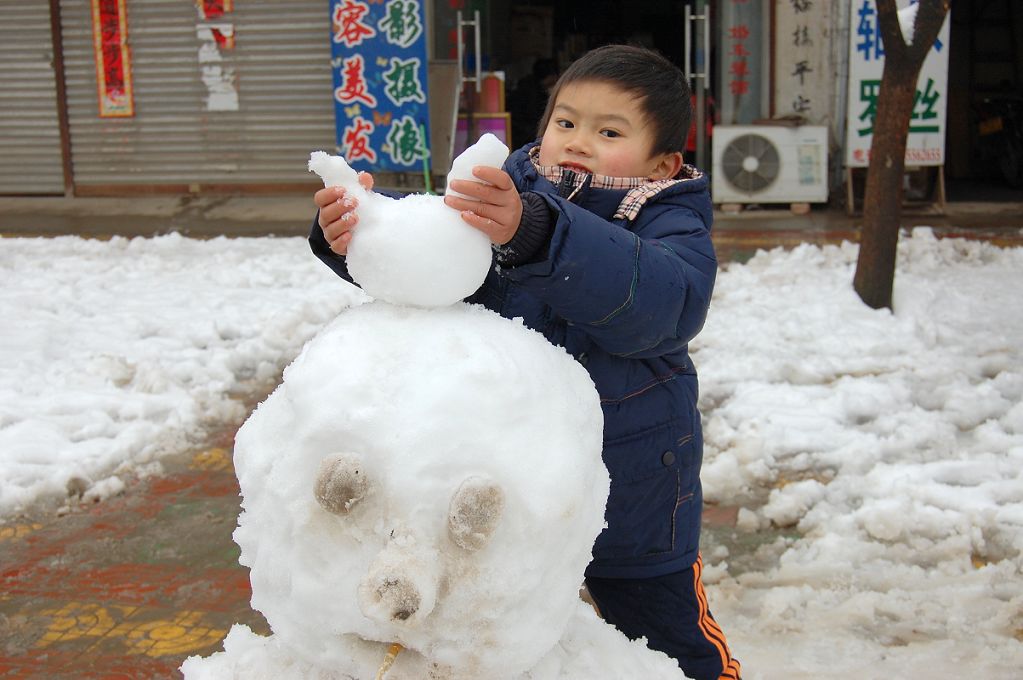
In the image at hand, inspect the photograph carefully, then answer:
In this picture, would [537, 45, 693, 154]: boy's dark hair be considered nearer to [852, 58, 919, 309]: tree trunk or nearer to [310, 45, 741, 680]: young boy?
[310, 45, 741, 680]: young boy

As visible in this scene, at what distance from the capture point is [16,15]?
12641 millimetres

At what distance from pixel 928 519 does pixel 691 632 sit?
7.13 ft

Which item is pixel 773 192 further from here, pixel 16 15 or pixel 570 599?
pixel 570 599

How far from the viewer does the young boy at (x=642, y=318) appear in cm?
192

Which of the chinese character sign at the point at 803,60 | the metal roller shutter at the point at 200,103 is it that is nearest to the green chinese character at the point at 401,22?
the metal roller shutter at the point at 200,103

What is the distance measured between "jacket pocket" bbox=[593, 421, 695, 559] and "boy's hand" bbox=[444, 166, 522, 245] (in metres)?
0.62

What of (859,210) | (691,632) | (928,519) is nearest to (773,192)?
(859,210)

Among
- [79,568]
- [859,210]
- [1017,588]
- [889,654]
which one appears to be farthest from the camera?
[859,210]

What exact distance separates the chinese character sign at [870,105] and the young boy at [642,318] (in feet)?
31.0

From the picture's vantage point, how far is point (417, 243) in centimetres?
164

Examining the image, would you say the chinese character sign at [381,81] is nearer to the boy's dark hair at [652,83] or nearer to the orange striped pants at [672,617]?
the boy's dark hair at [652,83]

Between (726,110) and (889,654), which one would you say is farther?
(726,110)

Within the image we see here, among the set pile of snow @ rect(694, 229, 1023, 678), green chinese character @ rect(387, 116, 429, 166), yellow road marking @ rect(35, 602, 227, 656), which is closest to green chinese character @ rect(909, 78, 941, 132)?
pile of snow @ rect(694, 229, 1023, 678)

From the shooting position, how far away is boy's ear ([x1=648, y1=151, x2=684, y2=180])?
7.22ft
